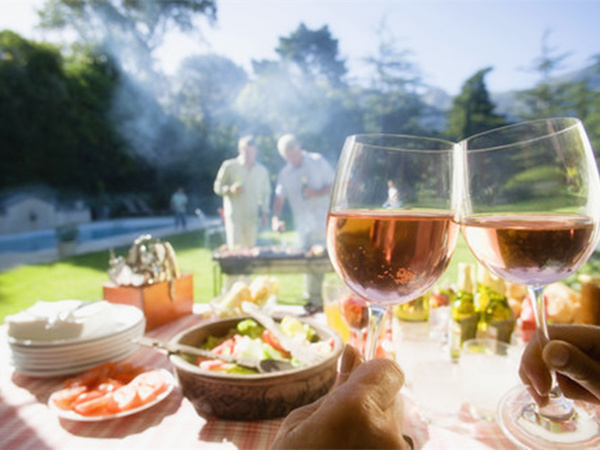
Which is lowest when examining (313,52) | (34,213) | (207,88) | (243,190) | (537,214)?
(34,213)

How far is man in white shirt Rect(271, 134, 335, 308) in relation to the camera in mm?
5676

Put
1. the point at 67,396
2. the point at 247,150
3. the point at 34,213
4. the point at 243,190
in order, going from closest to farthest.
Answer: the point at 67,396 < the point at 247,150 < the point at 243,190 < the point at 34,213

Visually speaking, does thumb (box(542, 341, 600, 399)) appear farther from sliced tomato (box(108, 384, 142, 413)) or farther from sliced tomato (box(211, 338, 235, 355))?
sliced tomato (box(108, 384, 142, 413))

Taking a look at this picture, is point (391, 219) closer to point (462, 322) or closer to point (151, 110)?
point (462, 322)

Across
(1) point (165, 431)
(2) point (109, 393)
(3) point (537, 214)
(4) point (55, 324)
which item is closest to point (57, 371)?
(4) point (55, 324)

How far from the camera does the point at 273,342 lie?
1.12 metres

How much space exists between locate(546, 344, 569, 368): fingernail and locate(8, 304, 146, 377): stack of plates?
0.97m

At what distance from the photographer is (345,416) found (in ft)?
1.36

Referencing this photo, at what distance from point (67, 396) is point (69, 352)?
0.72 feet

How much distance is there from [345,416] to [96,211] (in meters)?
20.7

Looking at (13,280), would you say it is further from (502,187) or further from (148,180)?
(148,180)

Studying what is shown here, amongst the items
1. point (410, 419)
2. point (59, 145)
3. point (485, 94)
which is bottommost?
point (410, 419)

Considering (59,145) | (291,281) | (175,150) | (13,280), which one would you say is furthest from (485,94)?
(59,145)

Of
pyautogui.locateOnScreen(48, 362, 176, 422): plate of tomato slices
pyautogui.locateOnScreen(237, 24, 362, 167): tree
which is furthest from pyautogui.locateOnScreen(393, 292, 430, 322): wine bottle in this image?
pyautogui.locateOnScreen(237, 24, 362, 167): tree
